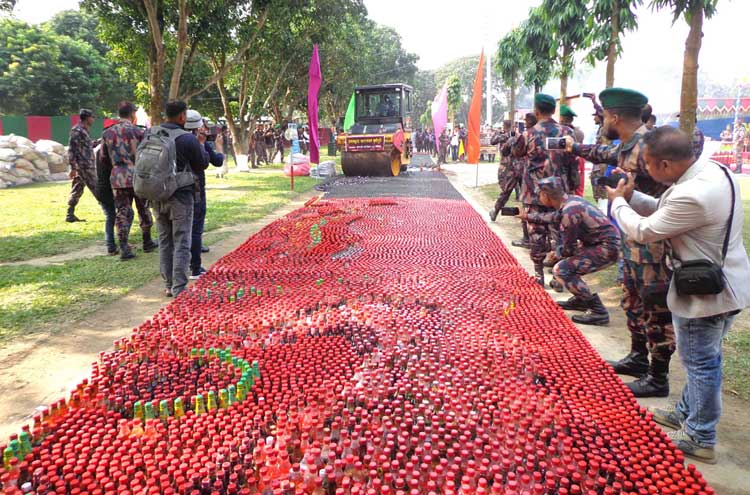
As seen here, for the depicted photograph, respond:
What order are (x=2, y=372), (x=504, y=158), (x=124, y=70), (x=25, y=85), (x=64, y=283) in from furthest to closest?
1. (x=25, y=85)
2. (x=124, y=70)
3. (x=504, y=158)
4. (x=64, y=283)
5. (x=2, y=372)

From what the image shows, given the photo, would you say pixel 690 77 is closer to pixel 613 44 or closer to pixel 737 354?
pixel 613 44

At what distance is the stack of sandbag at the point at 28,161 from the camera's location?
13.9 metres

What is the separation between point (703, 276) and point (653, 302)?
0.56 metres

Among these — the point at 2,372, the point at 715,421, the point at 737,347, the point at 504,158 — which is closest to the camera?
the point at 715,421

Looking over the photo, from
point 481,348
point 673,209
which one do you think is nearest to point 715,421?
point 673,209

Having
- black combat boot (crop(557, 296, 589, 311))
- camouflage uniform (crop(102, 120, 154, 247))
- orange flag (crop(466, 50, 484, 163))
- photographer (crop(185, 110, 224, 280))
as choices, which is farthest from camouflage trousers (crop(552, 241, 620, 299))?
orange flag (crop(466, 50, 484, 163))

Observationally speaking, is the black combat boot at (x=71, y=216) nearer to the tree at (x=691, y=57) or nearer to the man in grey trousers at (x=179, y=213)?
the man in grey trousers at (x=179, y=213)

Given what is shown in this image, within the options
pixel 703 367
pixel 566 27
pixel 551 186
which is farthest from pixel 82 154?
pixel 566 27

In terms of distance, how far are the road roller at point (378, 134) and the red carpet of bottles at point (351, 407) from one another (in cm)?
1155

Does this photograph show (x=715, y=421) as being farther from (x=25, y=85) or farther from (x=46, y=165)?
(x=25, y=85)

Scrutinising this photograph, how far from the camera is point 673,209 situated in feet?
7.55

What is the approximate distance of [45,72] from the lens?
25500mm

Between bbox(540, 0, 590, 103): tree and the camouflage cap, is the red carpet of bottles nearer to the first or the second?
the camouflage cap

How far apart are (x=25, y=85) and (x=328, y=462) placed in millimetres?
29272
